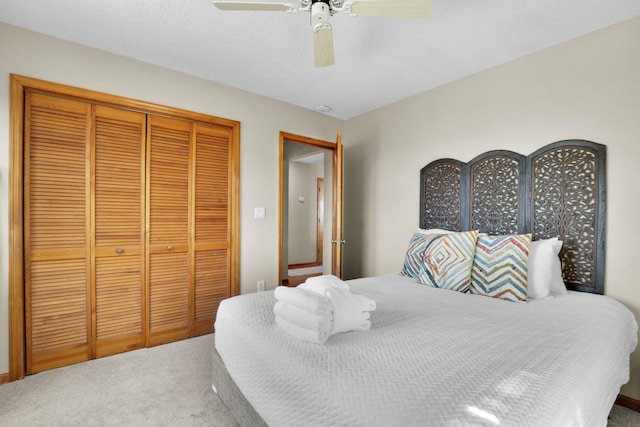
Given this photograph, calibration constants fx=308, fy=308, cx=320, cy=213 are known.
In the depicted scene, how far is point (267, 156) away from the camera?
3.28 meters

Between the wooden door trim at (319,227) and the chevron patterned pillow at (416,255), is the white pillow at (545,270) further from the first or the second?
the wooden door trim at (319,227)

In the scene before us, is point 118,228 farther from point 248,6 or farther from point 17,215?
point 248,6

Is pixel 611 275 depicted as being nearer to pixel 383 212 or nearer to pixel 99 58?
pixel 383 212

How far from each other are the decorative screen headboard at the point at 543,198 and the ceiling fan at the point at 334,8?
1498 mm

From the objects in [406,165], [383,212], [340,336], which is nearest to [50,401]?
[340,336]

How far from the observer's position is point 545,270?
1.98m

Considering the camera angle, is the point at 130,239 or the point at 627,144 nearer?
the point at 627,144

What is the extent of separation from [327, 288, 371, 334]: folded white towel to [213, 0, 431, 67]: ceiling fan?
4.45 feet

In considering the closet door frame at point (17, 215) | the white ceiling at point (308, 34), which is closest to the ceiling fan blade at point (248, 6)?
the white ceiling at point (308, 34)

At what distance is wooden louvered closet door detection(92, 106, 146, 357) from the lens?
2418 mm

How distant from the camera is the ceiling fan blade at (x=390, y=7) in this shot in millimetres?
1445

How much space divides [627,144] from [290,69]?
245 centimetres

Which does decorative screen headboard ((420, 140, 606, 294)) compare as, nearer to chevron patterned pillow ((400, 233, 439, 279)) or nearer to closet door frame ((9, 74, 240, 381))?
chevron patterned pillow ((400, 233, 439, 279))

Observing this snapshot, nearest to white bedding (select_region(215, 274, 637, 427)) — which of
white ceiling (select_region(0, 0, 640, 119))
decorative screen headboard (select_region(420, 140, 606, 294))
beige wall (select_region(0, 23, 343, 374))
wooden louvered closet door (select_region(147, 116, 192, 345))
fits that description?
decorative screen headboard (select_region(420, 140, 606, 294))
